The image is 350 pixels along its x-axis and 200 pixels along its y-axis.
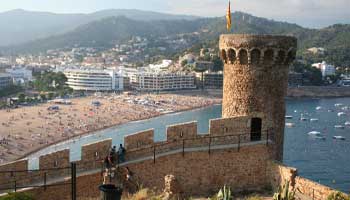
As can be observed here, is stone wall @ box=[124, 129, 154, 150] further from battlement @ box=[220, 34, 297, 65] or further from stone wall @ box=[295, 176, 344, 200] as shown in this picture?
stone wall @ box=[295, 176, 344, 200]

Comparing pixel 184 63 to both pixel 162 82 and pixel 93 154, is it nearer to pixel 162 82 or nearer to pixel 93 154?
pixel 162 82

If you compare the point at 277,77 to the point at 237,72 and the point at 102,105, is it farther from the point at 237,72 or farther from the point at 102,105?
the point at 102,105

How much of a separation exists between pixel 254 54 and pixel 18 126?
2410 inches

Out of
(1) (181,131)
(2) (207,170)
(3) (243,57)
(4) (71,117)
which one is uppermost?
(3) (243,57)

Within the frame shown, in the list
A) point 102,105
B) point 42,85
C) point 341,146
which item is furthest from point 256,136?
point 42,85

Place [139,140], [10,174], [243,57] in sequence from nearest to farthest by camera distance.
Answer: [10,174] → [139,140] → [243,57]

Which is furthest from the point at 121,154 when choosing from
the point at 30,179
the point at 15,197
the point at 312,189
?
the point at 312,189

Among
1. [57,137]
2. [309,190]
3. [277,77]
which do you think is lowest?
[57,137]

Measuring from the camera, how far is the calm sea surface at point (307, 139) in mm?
45225

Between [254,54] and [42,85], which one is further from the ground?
[254,54]

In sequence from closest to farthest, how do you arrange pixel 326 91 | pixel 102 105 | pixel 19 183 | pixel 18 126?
pixel 19 183
pixel 18 126
pixel 102 105
pixel 326 91

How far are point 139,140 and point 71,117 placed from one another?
6987 centimetres

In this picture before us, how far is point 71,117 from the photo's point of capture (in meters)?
80.1

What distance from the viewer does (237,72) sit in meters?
13.8
